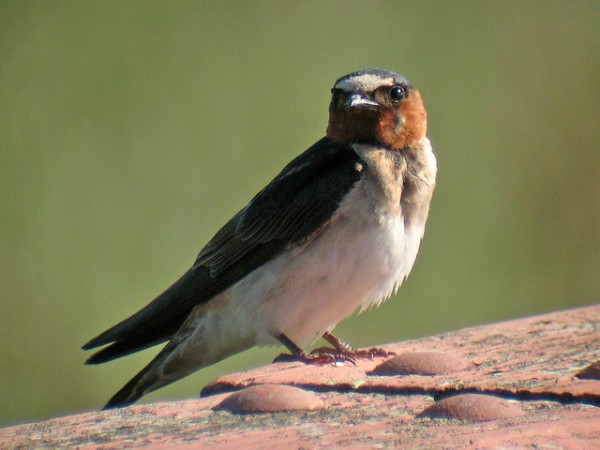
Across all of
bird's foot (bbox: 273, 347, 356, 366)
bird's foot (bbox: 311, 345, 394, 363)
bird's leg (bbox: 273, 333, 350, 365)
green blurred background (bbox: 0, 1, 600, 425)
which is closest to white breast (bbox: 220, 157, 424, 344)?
bird's leg (bbox: 273, 333, 350, 365)

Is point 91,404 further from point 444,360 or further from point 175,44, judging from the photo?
point 444,360

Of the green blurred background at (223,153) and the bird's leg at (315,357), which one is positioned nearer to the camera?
the bird's leg at (315,357)

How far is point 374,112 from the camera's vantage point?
165 inches

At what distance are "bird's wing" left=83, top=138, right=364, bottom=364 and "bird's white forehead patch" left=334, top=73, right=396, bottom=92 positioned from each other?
0.18 metres

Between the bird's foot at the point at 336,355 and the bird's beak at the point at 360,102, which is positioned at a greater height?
the bird's beak at the point at 360,102

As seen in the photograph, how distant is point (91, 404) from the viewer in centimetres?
558

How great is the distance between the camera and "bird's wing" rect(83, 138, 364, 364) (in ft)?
13.0

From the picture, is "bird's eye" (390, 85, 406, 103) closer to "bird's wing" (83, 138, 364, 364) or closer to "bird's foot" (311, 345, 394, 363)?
"bird's wing" (83, 138, 364, 364)

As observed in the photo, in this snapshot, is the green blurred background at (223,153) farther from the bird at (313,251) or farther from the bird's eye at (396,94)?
the bird's eye at (396,94)

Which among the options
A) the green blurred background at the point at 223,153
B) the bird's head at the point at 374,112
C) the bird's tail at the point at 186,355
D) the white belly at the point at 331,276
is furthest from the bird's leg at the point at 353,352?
the green blurred background at the point at 223,153

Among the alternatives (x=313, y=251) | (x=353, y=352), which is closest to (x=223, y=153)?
(x=313, y=251)

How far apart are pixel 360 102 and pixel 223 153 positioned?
1472 millimetres

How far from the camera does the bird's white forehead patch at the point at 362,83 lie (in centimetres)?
420

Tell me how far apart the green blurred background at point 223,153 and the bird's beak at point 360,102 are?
1.37m
